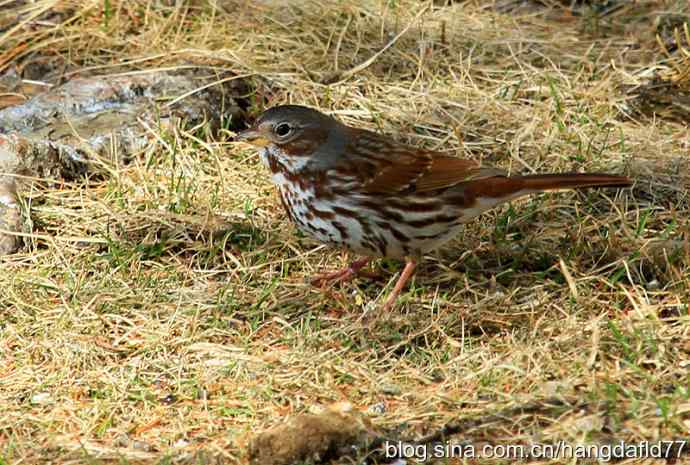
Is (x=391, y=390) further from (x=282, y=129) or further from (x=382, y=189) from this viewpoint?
(x=282, y=129)

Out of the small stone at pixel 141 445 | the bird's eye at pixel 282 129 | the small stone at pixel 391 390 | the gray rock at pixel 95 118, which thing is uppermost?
the bird's eye at pixel 282 129

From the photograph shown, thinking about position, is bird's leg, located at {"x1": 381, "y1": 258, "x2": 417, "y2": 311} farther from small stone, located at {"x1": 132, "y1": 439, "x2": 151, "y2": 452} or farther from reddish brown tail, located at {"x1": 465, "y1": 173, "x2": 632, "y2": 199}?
small stone, located at {"x1": 132, "y1": 439, "x2": 151, "y2": 452}

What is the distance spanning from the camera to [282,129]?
17.5 ft

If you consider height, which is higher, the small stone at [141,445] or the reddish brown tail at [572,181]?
the reddish brown tail at [572,181]

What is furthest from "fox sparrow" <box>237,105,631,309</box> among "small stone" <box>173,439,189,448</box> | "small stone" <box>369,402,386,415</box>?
"small stone" <box>173,439,189,448</box>

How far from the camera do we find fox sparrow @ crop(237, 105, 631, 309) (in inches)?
202

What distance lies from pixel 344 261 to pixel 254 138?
75 cm

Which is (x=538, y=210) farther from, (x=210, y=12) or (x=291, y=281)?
(x=210, y=12)

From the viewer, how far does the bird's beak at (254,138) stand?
536 cm

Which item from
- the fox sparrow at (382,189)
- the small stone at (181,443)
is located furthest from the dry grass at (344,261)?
the fox sparrow at (382,189)

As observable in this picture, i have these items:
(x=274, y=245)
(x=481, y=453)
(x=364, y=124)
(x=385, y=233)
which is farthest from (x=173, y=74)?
(x=481, y=453)

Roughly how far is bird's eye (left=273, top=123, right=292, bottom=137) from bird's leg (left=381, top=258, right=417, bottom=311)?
80 cm

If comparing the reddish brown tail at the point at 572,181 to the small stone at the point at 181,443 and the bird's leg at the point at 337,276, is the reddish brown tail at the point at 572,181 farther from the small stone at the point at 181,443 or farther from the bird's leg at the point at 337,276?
the small stone at the point at 181,443

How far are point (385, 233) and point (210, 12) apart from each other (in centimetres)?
289
